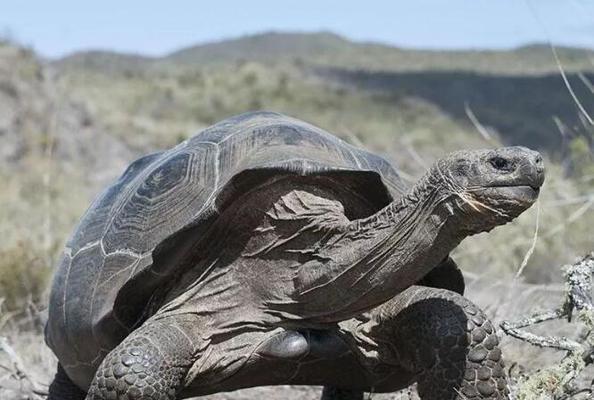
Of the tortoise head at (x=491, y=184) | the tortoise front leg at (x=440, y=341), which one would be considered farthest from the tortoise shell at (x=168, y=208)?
the tortoise head at (x=491, y=184)

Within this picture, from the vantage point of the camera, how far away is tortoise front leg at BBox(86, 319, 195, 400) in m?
3.38

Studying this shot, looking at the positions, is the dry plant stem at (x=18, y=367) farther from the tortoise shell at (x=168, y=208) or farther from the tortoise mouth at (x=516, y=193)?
the tortoise mouth at (x=516, y=193)

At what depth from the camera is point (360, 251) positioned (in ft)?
11.0

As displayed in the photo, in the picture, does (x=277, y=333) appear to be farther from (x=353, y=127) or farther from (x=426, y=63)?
(x=426, y=63)

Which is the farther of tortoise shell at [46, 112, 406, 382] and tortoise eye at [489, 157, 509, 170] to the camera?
tortoise shell at [46, 112, 406, 382]

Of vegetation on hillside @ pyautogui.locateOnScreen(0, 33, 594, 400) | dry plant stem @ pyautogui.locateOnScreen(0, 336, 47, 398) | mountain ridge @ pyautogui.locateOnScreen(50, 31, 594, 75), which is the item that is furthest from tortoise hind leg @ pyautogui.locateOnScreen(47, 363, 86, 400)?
mountain ridge @ pyautogui.locateOnScreen(50, 31, 594, 75)

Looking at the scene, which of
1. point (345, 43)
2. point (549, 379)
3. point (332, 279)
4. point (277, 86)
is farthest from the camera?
point (345, 43)

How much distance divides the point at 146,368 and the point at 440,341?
0.96 m

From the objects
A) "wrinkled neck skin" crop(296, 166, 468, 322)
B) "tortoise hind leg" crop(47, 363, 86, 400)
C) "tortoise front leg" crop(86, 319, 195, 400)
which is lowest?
"tortoise hind leg" crop(47, 363, 86, 400)

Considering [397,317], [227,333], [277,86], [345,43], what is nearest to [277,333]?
[227,333]

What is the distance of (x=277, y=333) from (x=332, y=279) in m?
0.32

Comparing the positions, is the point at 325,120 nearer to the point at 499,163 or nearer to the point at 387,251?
the point at 387,251

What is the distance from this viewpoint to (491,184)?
3.02m

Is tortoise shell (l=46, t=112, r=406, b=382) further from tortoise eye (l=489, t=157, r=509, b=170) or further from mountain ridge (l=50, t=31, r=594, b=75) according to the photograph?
mountain ridge (l=50, t=31, r=594, b=75)
